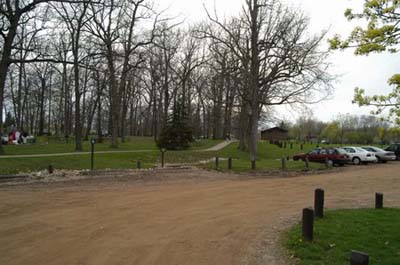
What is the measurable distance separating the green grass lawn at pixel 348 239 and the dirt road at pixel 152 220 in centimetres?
52

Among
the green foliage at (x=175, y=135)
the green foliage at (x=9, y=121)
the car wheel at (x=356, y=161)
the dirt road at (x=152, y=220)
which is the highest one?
Answer: the green foliage at (x=9, y=121)

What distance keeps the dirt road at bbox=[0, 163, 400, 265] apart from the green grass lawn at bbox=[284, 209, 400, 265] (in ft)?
1.72

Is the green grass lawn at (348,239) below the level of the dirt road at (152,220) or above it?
above

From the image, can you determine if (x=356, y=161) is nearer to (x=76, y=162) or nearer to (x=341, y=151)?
(x=341, y=151)

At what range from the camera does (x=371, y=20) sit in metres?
6.45

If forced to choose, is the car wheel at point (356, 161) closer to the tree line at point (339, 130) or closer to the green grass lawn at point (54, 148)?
the green grass lawn at point (54, 148)

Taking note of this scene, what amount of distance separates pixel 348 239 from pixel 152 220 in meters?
4.57

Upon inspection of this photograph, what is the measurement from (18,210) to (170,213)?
4.14 meters

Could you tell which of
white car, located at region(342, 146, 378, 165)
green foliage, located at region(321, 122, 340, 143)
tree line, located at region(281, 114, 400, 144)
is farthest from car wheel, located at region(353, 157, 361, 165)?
green foliage, located at region(321, 122, 340, 143)

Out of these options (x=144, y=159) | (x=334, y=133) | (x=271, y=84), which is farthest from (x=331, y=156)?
(x=334, y=133)

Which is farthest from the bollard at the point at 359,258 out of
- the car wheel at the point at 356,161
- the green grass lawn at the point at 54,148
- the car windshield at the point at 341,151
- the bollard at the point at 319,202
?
the car wheel at the point at 356,161

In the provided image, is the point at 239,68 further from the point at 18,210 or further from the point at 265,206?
the point at 18,210

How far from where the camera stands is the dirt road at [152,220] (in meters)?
6.79

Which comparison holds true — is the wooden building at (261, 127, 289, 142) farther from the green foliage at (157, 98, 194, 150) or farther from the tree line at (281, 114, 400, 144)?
the green foliage at (157, 98, 194, 150)
